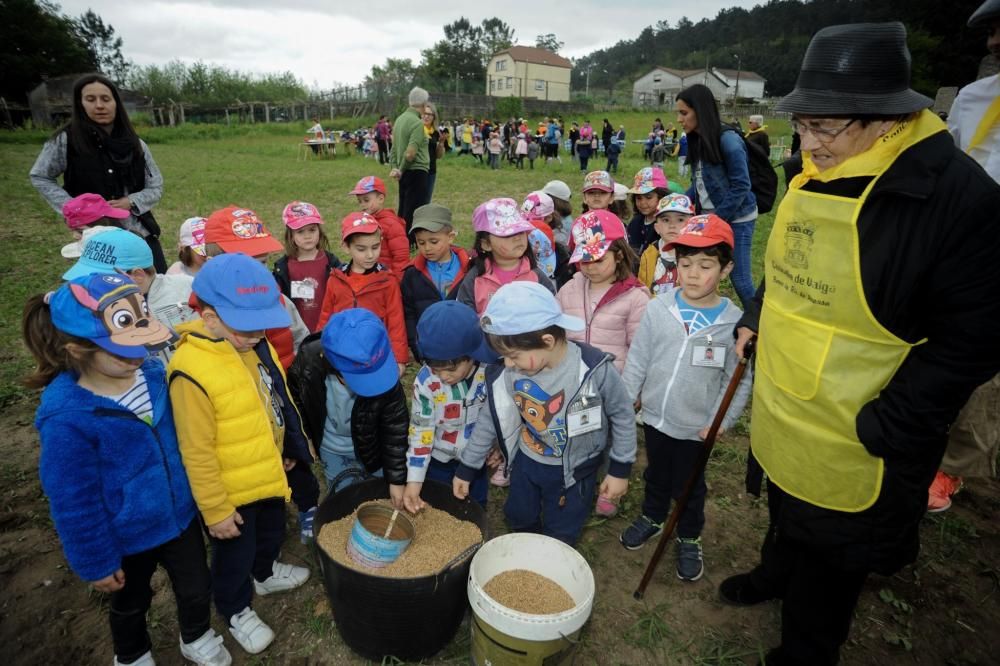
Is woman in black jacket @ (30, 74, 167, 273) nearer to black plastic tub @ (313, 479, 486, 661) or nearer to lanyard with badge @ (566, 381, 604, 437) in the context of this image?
black plastic tub @ (313, 479, 486, 661)

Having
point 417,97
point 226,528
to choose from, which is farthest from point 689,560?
point 417,97

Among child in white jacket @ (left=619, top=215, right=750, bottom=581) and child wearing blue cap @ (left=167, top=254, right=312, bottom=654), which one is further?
child in white jacket @ (left=619, top=215, right=750, bottom=581)

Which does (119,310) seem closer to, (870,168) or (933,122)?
(870,168)

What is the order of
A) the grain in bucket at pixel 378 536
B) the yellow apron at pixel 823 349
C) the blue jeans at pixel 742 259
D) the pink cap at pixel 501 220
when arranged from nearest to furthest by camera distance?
the yellow apron at pixel 823 349, the grain in bucket at pixel 378 536, the pink cap at pixel 501 220, the blue jeans at pixel 742 259

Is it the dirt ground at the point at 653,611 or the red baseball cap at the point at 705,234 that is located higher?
the red baseball cap at the point at 705,234

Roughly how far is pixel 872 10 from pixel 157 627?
94796mm

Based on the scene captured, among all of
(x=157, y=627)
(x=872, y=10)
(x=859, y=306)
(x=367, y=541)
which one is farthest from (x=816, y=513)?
(x=872, y=10)

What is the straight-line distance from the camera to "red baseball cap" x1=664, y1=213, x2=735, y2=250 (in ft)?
8.52

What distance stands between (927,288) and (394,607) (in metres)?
2.08

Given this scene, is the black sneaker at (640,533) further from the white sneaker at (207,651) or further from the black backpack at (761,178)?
the black backpack at (761,178)

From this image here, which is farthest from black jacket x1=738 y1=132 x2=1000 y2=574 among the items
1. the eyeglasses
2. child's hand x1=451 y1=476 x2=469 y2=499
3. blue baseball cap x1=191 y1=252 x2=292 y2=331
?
blue baseball cap x1=191 y1=252 x2=292 y2=331

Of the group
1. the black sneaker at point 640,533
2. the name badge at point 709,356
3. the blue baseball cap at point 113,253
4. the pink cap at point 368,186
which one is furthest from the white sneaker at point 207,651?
the pink cap at point 368,186

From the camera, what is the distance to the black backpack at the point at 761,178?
4.57 meters

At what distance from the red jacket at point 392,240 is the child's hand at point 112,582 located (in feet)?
10.3
